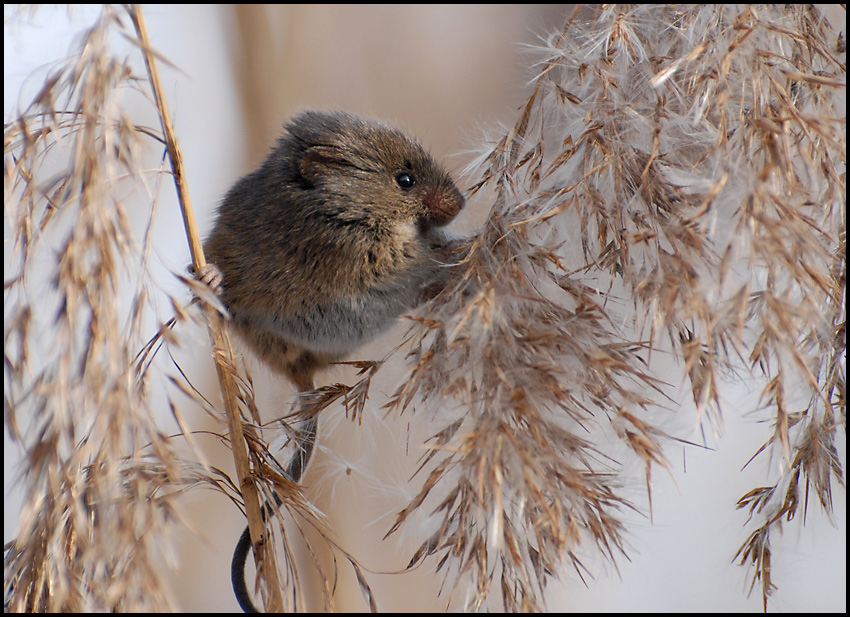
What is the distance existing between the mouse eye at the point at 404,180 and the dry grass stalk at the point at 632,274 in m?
0.17

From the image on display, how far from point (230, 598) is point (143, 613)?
119cm

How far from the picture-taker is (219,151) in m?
1.68

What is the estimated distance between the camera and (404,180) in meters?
1.07

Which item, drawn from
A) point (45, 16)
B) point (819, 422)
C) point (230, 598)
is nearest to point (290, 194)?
point (45, 16)

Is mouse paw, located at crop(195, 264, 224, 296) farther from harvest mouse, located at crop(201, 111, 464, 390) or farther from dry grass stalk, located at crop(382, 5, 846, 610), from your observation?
dry grass stalk, located at crop(382, 5, 846, 610)

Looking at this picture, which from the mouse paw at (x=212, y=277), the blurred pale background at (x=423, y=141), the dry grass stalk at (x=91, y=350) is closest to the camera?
the dry grass stalk at (x=91, y=350)

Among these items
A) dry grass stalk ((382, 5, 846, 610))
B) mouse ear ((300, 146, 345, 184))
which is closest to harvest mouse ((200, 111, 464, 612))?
mouse ear ((300, 146, 345, 184))

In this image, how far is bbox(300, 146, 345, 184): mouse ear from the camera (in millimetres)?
1007

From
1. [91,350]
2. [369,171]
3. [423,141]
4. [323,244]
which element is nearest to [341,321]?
[323,244]

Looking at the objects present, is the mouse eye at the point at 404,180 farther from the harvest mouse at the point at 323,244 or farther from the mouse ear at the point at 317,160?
the mouse ear at the point at 317,160

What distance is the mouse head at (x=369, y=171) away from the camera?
1.01 meters

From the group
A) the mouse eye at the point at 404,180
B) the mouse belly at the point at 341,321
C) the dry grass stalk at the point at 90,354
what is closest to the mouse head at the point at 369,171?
the mouse eye at the point at 404,180

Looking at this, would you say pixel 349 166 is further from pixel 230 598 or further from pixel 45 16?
pixel 230 598

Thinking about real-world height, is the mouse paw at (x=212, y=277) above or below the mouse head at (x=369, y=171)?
Answer: below
